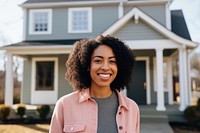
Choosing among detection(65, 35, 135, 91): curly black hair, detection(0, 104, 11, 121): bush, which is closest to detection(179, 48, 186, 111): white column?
detection(0, 104, 11, 121): bush

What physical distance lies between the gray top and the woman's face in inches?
4.8

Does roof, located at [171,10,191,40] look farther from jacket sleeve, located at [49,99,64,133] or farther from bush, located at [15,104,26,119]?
jacket sleeve, located at [49,99,64,133]

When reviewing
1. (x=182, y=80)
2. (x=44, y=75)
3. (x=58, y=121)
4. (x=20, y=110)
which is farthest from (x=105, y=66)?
(x=44, y=75)

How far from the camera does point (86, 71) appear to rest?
1874 millimetres

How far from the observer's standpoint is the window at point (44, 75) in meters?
12.8

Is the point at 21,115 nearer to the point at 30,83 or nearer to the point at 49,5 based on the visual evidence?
the point at 30,83

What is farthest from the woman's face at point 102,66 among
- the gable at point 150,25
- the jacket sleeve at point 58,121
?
the gable at point 150,25

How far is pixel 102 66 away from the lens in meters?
1.75

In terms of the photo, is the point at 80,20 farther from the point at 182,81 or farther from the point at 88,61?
the point at 88,61

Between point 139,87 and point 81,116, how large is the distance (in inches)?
417

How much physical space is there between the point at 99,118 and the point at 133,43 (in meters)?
8.38

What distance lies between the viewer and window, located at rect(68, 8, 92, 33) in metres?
12.7

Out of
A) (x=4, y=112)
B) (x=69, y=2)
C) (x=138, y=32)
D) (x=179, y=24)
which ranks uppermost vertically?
(x=69, y=2)

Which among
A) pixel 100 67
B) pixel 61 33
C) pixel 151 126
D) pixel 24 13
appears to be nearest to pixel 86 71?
pixel 100 67
